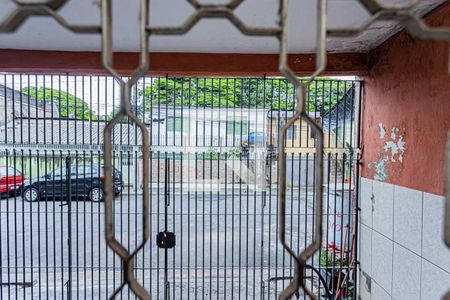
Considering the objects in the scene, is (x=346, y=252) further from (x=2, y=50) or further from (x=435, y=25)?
(x=2, y=50)

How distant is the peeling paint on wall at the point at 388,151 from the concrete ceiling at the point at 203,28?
22.1 inches

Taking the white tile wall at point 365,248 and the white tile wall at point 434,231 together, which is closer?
the white tile wall at point 434,231

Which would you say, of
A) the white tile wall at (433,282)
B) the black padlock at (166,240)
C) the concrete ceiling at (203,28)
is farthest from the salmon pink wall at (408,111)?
the black padlock at (166,240)

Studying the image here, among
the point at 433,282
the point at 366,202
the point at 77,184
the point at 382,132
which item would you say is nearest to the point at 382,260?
the point at 366,202

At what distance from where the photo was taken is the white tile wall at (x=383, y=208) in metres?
1.84

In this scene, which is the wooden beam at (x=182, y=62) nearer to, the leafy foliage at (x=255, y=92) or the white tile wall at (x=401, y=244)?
the leafy foliage at (x=255, y=92)

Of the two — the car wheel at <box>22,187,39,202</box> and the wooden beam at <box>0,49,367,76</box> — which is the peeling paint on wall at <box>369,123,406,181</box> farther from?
the car wheel at <box>22,187,39,202</box>

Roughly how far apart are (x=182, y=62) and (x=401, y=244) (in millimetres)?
1761

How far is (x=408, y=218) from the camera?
5.42 ft

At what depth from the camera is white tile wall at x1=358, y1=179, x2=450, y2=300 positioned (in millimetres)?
1419

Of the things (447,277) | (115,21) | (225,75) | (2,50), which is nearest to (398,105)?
(447,277)

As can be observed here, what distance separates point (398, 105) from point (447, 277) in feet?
2.99

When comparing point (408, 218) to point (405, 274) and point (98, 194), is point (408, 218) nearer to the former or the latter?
point (405, 274)

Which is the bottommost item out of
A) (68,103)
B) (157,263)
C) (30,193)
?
(157,263)
